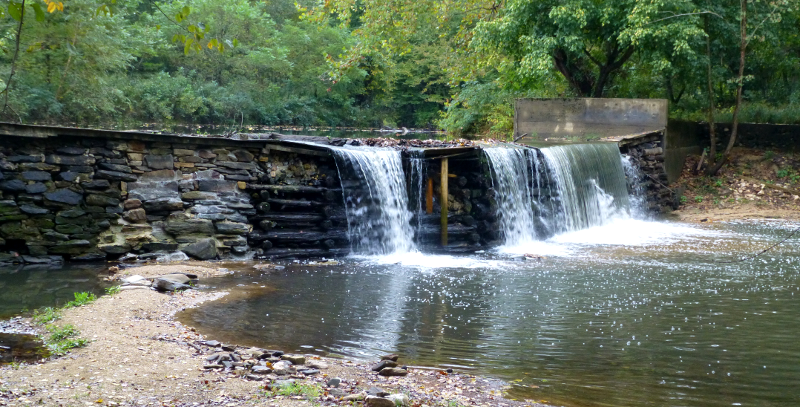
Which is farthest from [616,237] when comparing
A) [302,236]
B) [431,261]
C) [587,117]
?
[302,236]

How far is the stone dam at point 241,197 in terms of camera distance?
1005cm

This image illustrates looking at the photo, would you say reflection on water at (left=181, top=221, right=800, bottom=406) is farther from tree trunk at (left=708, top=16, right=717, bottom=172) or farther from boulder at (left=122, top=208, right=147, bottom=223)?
tree trunk at (left=708, top=16, right=717, bottom=172)

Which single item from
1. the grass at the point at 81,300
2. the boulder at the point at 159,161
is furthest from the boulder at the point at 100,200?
the grass at the point at 81,300

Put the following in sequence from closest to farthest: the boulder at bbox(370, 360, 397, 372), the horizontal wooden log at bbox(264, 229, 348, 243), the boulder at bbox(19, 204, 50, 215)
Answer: the boulder at bbox(370, 360, 397, 372) → the boulder at bbox(19, 204, 50, 215) → the horizontal wooden log at bbox(264, 229, 348, 243)

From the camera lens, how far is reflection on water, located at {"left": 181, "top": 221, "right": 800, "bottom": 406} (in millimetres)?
5430

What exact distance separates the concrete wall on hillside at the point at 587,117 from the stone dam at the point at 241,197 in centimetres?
551

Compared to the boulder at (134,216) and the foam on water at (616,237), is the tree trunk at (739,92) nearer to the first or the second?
the foam on water at (616,237)

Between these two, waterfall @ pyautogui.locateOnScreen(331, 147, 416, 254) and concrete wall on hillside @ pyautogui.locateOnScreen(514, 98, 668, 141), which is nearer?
waterfall @ pyautogui.locateOnScreen(331, 147, 416, 254)

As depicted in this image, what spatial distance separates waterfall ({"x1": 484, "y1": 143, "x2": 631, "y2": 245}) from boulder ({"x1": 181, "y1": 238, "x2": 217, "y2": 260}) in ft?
17.4

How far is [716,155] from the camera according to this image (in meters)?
21.1

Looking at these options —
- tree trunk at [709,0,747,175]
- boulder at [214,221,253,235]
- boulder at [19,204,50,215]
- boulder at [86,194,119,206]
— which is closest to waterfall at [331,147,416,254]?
boulder at [214,221,253,235]

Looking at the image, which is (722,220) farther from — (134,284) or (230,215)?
(134,284)

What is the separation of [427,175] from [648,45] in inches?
338

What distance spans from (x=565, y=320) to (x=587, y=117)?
42.4 feet
